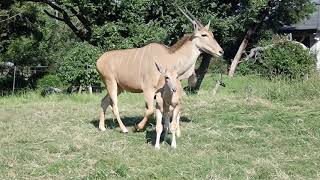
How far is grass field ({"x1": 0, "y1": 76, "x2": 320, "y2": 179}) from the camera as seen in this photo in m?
6.43

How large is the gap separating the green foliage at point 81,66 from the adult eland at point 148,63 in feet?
27.9

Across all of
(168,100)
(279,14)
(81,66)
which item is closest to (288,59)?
(279,14)

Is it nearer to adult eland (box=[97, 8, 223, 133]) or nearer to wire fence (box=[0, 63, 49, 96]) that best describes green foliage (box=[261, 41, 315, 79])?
wire fence (box=[0, 63, 49, 96])

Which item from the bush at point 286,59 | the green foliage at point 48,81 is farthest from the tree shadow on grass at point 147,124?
the green foliage at point 48,81

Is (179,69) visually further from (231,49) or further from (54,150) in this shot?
(231,49)

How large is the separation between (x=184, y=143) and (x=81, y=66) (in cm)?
1097

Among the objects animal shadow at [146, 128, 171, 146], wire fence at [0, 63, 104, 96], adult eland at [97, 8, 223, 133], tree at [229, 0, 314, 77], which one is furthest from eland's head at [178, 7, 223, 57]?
tree at [229, 0, 314, 77]

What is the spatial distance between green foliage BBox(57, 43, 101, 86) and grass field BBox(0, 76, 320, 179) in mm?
5280

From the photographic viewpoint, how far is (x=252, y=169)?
645cm

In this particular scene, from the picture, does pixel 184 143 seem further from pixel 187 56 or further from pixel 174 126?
pixel 187 56

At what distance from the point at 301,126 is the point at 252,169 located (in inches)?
122

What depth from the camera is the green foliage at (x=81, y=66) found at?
60.7ft

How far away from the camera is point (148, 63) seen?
29.7 feet

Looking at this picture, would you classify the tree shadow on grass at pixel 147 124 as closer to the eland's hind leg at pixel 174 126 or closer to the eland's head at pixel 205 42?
the eland's hind leg at pixel 174 126
